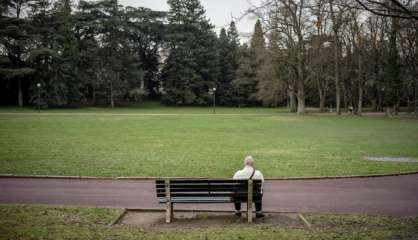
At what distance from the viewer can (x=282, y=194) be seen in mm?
11594

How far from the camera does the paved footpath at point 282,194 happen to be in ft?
33.7

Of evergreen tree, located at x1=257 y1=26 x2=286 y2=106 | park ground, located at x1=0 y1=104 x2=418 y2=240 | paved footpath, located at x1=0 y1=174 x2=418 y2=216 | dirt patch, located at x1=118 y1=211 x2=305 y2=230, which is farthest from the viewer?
Result: evergreen tree, located at x1=257 y1=26 x2=286 y2=106

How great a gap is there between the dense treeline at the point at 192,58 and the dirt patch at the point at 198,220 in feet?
115

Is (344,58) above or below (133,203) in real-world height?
above

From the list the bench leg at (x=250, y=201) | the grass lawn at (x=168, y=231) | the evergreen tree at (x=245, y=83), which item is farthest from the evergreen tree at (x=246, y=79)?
the grass lawn at (x=168, y=231)

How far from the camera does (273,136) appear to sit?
28391 millimetres

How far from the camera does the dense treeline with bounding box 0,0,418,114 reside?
57.1 m

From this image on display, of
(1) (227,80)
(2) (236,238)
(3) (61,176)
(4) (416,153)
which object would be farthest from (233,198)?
(1) (227,80)

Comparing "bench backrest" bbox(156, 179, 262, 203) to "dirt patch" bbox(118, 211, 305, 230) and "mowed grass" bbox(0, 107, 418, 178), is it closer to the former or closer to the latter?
"dirt patch" bbox(118, 211, 305, 230)

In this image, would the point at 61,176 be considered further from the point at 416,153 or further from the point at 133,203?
the point at 416,153

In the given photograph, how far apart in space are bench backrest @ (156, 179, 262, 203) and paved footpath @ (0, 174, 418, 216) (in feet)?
4.62

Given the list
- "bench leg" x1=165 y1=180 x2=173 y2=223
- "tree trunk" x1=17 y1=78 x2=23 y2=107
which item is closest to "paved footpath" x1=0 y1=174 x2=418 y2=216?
"bench leg" x1=165 y1=180 x2=173 y2=223

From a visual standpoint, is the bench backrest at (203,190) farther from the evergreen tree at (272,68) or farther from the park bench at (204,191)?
the evergreen tree at (272,68)

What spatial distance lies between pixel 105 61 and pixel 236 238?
75.6 metres
